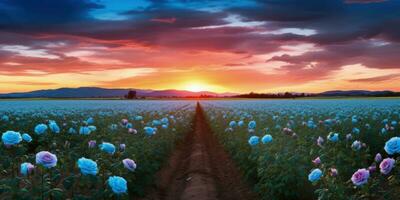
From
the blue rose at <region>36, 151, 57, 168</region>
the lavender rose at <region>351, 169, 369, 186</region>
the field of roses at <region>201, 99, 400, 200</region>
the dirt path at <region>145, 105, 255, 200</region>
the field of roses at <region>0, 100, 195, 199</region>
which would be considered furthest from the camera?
the dirt path at <region>145, 105, 255, 200</region>

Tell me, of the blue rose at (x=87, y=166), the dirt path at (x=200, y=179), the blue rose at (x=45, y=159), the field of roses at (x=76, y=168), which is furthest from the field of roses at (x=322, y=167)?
the blue rose at (x=45, y=159)

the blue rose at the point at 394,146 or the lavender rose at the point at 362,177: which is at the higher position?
the blue rose at the point at 394,146

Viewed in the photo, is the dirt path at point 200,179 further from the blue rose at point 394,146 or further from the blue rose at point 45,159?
the blue rose at point 394,146

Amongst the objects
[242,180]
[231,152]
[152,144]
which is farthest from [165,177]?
[231,152]

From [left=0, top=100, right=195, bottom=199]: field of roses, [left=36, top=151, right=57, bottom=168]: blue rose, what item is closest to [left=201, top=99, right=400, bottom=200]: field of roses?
[left=0, top=100, right=195, bottom=199]: field of roses

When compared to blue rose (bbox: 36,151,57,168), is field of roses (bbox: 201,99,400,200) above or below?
below

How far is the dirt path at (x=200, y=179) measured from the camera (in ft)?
30.1

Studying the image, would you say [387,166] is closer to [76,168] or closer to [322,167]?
[322,167]

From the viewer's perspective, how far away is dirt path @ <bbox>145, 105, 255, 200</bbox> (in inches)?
361

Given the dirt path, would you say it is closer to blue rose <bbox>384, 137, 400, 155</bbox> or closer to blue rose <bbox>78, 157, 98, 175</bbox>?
blue rose <bbox>78, 157, 98, 175</bbox>

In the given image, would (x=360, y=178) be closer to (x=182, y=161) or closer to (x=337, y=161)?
(x=337, y=161)

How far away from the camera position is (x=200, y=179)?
10258 millimetres

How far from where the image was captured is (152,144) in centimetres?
1108

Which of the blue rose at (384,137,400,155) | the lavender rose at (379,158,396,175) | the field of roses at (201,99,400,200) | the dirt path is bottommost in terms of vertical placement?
the dirt path
